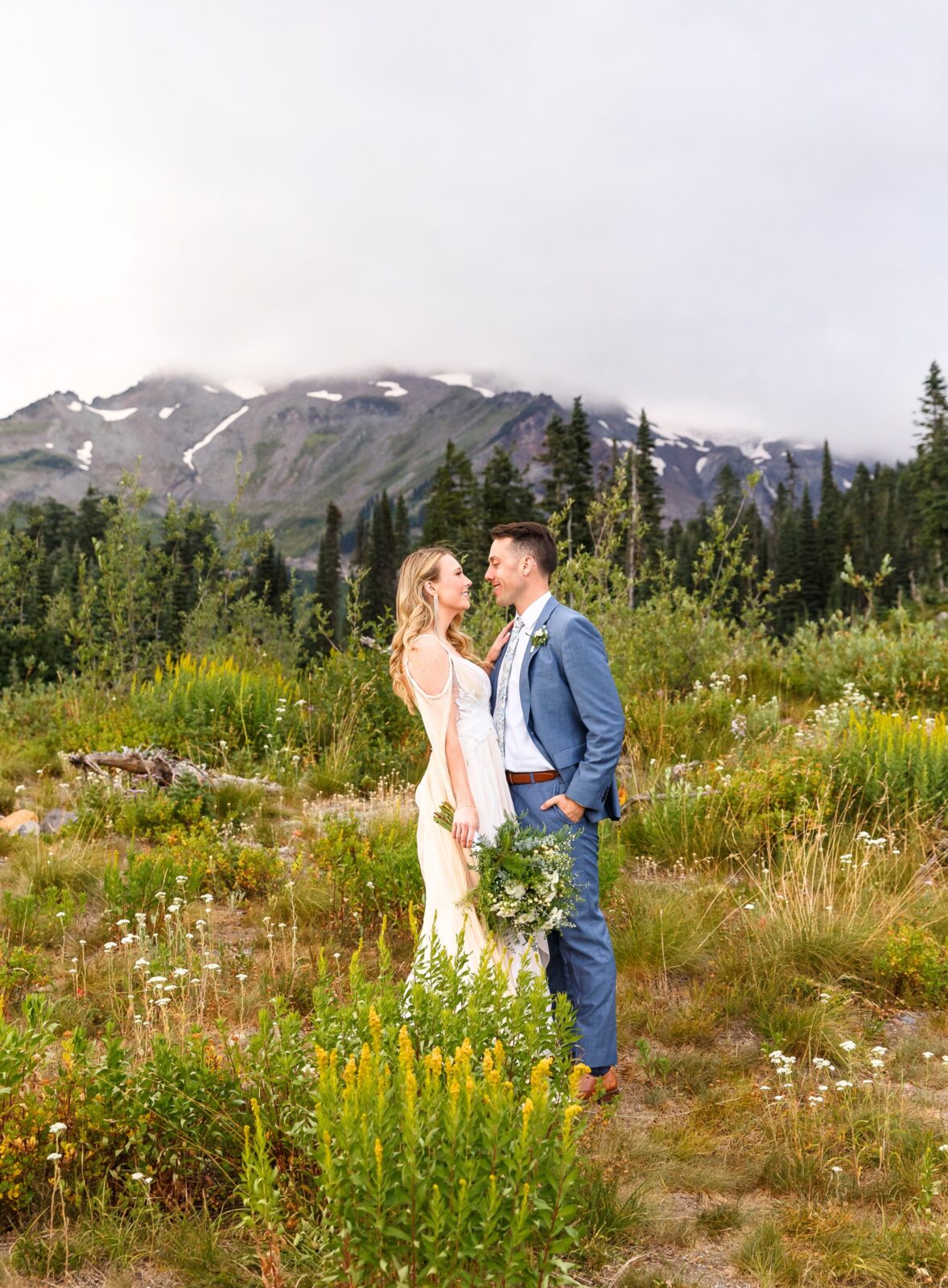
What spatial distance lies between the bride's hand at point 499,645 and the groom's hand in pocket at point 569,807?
0.80m

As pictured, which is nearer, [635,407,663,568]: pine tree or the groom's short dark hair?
the groom's short dark hair

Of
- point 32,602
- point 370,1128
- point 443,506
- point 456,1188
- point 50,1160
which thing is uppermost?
point 443,506

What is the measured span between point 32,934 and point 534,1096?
4093mm

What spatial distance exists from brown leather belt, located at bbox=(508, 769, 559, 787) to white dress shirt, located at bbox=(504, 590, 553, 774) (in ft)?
0.05

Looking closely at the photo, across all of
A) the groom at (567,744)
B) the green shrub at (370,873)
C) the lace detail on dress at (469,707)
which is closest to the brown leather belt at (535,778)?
the groom at (567,744)

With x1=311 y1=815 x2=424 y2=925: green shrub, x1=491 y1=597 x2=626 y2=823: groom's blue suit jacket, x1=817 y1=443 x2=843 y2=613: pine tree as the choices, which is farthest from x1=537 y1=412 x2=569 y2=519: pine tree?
x1=491 y1=597 x2=626 y2=823: groom's blue suit jacket

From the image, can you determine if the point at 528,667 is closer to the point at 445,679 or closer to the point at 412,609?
the point at 445,679

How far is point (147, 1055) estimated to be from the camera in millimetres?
3721

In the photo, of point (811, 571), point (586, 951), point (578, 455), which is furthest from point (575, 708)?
point (811, 571)

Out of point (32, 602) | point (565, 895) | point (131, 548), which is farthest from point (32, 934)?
point (32, 602)

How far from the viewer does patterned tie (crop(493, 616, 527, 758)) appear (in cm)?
416

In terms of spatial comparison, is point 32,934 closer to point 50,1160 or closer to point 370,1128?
point 50,1160

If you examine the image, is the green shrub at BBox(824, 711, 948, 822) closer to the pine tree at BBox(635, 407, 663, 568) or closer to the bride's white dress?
the bride's white dress

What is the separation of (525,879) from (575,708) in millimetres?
802
